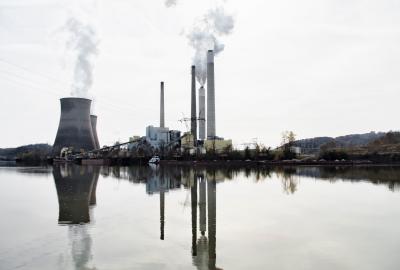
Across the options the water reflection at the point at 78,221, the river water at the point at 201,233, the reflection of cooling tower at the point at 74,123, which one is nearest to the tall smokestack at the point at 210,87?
the reflection of cooling tower at the point at 74,123

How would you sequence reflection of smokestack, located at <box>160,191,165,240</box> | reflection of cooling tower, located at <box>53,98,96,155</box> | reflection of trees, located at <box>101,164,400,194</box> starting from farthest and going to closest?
1. reflection of cooling tower, located at <box>53,98,96,155</box>
2. reflection of trees, located at <box>101,164,400,194</box>
3. reflection of smokestack, located at <box>160,191,165,240</box>

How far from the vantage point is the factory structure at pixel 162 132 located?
5153 centimetres

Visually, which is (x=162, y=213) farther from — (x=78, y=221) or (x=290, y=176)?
(x=290, y=176)

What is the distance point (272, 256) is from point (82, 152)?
57463 mm

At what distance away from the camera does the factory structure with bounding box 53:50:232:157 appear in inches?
2029

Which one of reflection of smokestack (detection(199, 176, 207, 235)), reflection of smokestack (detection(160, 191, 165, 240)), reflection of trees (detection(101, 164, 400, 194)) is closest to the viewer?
reflection of smokestack (detection(160, 191, 165, 240))

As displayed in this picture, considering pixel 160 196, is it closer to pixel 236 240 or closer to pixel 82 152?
pixel 236 240

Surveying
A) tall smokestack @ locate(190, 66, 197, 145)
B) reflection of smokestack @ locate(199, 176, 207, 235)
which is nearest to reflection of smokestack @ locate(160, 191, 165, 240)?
reflection of smokestack @ locate(199, 176, 207, 235)

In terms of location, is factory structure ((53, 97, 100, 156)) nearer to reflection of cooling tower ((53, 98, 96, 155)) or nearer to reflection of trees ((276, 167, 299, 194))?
reflection of cooling tower ((53, 98, 96, 155))

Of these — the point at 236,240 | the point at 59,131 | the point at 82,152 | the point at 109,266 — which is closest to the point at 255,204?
the point at 236,240

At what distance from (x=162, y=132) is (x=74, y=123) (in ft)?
74.6

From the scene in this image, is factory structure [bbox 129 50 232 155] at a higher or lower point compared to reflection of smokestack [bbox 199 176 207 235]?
higher

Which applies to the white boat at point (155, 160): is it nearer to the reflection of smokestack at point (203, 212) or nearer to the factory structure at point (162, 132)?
the factory structure at point (162, 132)

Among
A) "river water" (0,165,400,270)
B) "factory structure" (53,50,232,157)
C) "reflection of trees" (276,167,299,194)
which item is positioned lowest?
"river water" (0,165,400,270)
